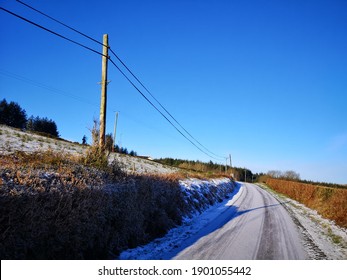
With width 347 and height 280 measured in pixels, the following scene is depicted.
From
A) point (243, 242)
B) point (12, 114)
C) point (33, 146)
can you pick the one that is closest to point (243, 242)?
point (243, 242)

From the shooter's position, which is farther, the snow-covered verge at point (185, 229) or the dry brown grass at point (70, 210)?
the snow-covered verge at point (185, 229)

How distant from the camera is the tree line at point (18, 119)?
58.4 m

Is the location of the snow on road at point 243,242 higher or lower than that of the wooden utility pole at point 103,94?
lower

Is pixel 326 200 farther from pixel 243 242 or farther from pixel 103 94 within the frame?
pixel 103 94

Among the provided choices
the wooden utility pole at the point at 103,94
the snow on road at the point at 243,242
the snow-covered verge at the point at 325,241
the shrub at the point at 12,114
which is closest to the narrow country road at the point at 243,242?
the snow on road at the point at 243,242

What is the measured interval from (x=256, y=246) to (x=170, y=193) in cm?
482

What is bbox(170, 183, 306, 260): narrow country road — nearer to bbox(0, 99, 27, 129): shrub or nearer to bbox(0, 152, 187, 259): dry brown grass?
bbox(0, 152, 187, 259): dry brown grass

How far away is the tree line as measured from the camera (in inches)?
2300

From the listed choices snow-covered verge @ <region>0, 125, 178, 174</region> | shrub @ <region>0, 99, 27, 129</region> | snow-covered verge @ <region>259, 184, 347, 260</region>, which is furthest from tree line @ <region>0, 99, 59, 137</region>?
snow-covered verge @ <region>259, 184, 347, 260</region>

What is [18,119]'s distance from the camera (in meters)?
60.8

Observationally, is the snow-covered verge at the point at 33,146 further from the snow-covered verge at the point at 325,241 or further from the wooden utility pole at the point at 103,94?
the snow-covered verge at the point at 325,241

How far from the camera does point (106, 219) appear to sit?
22.7 ft
